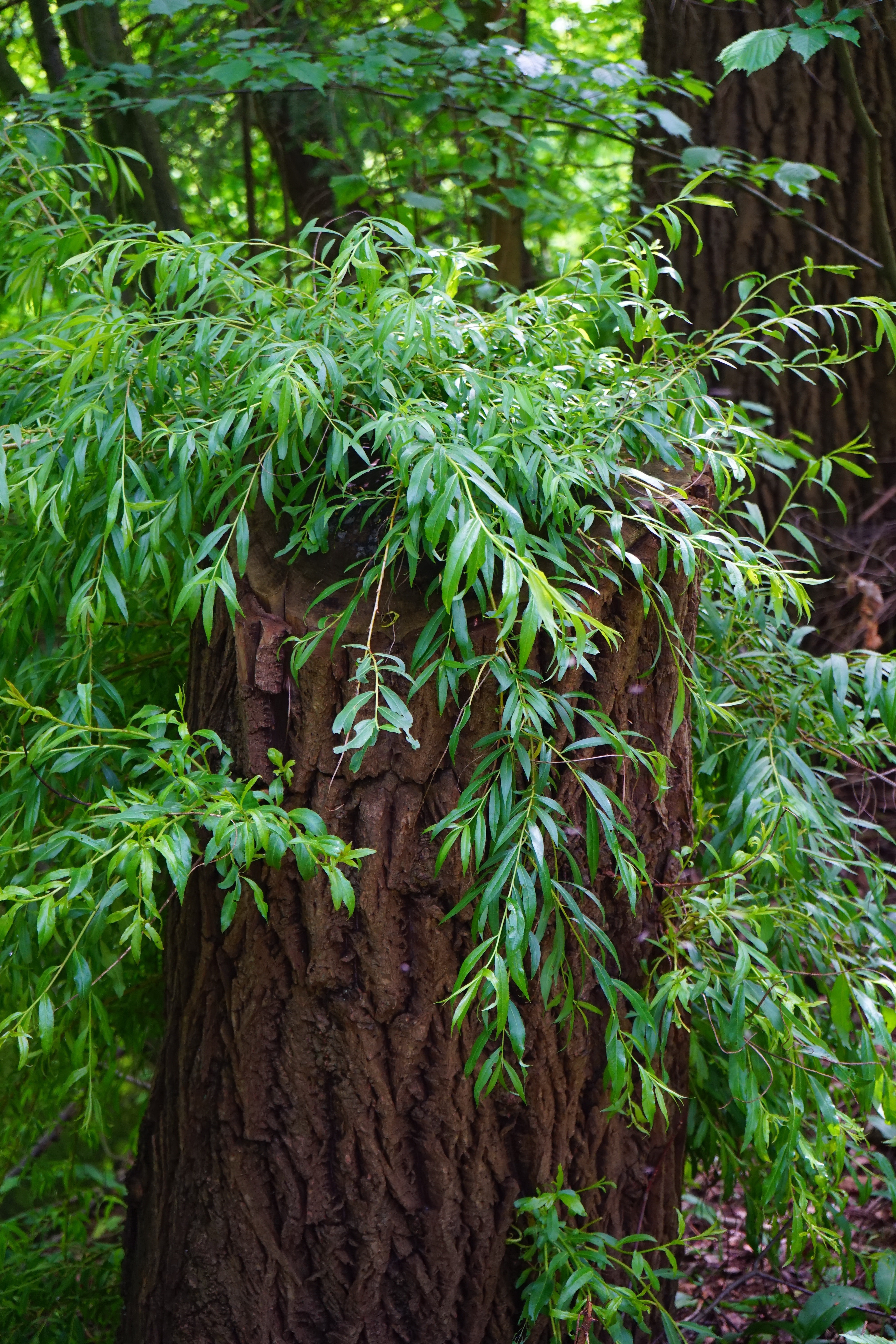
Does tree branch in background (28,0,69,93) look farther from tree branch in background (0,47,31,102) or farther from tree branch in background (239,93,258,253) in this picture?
tree branch in background (239,93,258,253)

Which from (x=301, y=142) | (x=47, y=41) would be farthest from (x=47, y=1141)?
(x=301, y=142)

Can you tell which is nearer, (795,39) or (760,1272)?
(795,39)

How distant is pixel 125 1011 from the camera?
2098 millimetres

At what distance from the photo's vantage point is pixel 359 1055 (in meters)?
1.60

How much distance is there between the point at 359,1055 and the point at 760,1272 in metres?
1.30

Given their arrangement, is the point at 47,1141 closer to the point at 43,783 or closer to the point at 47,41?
the point at 43,783

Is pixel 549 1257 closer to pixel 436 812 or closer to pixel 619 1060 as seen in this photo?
pixel 619 1060

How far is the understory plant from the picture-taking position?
1395mm

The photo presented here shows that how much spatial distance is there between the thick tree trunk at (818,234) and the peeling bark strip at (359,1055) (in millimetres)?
1835

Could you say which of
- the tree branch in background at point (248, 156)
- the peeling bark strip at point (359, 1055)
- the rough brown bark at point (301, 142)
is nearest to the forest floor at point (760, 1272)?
the peeling bark strip at point (359, 1055)

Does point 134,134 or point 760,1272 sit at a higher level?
point 134,134

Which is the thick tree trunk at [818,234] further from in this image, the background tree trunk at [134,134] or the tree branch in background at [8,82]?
the tree branch in background at [8,82]

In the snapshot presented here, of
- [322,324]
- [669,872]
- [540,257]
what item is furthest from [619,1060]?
[540,257]

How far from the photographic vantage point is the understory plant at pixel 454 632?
139cm
